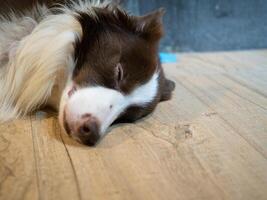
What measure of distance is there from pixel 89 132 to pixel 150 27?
0.82 meters

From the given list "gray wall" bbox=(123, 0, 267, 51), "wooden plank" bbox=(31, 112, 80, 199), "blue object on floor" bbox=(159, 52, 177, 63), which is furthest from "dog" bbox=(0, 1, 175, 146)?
"gray wall" bbox=(123, 0, 267, 51)

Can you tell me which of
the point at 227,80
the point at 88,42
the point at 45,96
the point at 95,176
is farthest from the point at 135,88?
the point at 227,80

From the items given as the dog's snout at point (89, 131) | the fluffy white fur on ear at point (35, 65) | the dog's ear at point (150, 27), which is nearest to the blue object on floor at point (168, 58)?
the dog's ear at point (150, 27)

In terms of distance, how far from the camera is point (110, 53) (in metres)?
2.03

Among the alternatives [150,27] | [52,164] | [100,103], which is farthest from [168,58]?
[52,164]

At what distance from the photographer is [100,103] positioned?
1.84m

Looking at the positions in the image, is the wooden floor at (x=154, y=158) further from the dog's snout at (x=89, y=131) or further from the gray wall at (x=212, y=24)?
the gray wall at (x=212, y=24)

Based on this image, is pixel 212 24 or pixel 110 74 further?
pixel 212 24

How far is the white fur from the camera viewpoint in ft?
5.87

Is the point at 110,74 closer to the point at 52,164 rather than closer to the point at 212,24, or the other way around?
the point at 52,164

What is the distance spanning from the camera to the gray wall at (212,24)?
4.25m

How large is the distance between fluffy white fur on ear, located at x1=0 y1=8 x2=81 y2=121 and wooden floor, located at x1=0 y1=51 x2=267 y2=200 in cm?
12

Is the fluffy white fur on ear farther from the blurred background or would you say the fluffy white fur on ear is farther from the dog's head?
the blurred background

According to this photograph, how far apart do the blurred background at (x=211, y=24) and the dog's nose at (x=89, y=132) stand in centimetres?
254
